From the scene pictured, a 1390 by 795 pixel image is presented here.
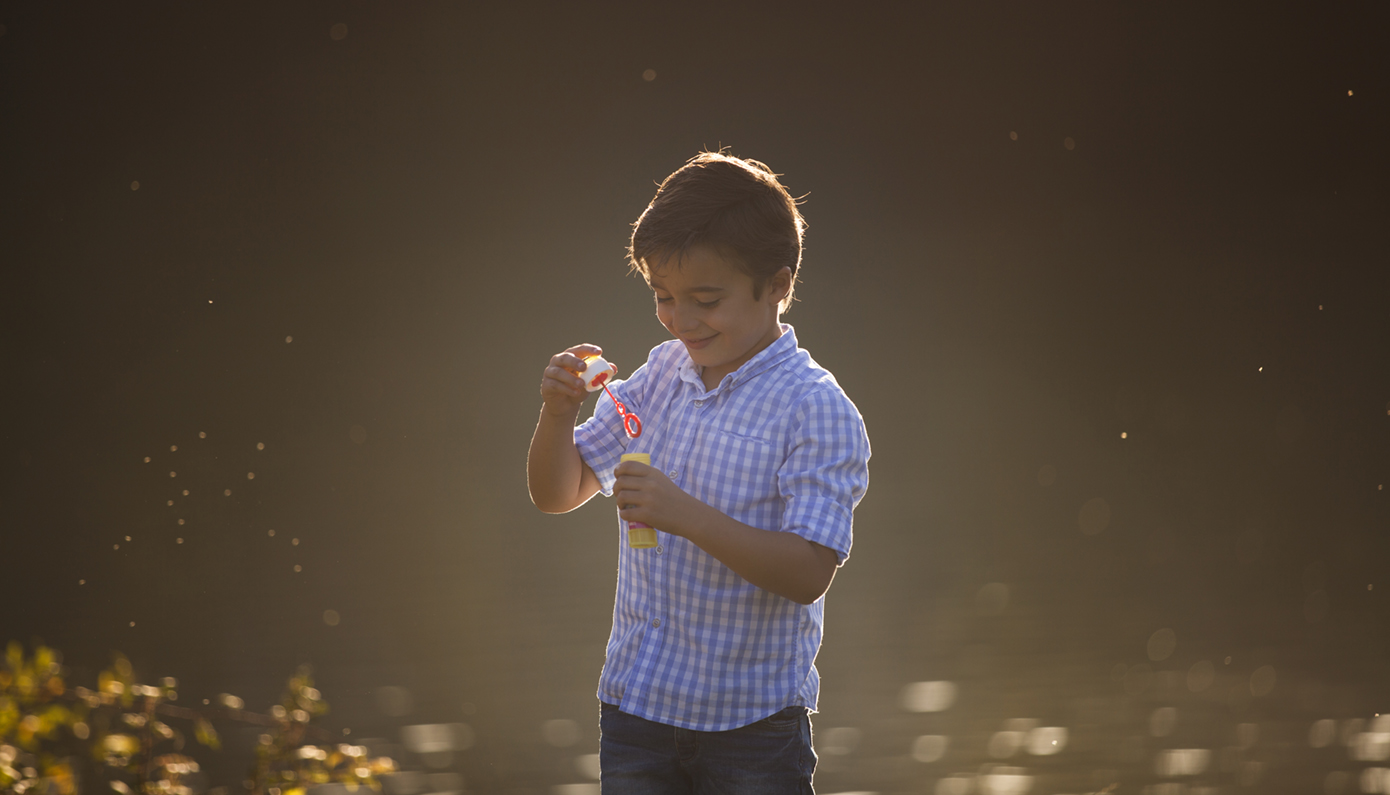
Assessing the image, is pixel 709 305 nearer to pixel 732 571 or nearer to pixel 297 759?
pixel 732 571

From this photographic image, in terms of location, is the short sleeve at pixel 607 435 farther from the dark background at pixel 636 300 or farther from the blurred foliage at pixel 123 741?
the dark background at pixel 636 300

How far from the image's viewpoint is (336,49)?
9430mm

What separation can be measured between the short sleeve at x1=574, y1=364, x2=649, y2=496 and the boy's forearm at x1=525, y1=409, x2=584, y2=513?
0.10ft

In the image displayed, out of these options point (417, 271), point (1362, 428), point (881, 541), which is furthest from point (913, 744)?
point (417, 271)

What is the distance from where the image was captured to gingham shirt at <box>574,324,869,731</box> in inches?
51.8

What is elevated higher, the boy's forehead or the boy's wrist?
the boy's forehead

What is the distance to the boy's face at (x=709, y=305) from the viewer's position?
137cm

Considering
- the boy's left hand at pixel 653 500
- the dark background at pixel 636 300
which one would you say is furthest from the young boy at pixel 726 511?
the dark background at pixel 636 300

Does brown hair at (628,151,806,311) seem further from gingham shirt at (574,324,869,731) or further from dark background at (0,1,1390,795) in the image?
dark background at (0,1,1390,795)

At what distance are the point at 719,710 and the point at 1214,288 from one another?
1035cm

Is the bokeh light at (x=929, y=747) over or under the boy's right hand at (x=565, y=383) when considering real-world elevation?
under

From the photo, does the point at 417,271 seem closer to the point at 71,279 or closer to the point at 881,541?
the point at 71,279

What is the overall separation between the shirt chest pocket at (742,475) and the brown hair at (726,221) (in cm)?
17

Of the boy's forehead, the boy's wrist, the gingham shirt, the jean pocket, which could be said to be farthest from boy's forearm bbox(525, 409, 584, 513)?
the jean pocket
